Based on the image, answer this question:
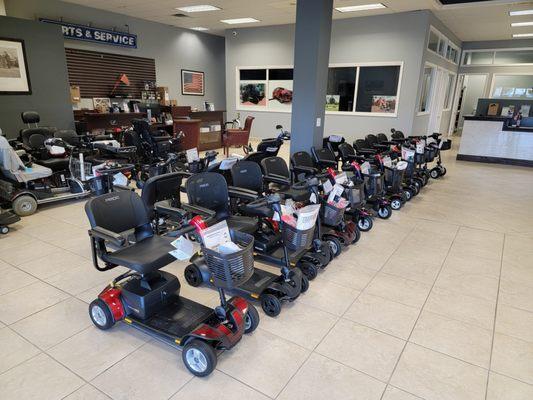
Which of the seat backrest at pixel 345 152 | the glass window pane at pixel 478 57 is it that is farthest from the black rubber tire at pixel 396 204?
the glass window pane at pixel 478 57

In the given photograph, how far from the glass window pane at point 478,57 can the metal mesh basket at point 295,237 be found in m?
13.8

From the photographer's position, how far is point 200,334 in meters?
1.96

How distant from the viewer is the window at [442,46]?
8914mm

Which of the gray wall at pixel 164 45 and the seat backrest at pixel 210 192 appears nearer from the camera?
the seat backrest at pixel 210 192

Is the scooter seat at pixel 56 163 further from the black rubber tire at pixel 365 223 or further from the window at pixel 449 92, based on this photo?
the window at pixel 449 92

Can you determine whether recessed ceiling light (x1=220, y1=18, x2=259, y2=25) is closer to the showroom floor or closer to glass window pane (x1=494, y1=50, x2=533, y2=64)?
the showroom floor

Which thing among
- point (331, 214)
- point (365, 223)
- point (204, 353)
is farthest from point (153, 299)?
point (365, 223)

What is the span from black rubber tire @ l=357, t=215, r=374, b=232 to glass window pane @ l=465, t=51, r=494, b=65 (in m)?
12.2

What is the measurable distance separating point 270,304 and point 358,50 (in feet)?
26.8

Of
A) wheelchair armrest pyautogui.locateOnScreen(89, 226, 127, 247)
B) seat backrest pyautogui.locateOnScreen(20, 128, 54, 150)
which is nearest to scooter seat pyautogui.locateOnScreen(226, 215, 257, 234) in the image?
wheelchair armrest pyautogui.locateOnScreen(89, 226, 127, 247)

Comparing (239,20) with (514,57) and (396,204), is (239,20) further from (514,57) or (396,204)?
(514,57)

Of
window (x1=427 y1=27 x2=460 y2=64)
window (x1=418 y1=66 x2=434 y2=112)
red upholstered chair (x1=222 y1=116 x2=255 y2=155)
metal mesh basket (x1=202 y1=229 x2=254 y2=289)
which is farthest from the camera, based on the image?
window (x1=418 y1=66 x2=434 y2=112)

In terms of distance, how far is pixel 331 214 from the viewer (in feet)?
10.7

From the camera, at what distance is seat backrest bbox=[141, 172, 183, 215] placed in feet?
9.44
